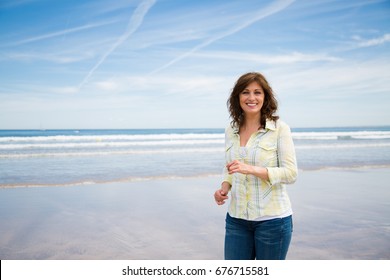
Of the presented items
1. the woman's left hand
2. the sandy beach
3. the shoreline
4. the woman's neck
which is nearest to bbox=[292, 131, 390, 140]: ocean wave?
the shoreline

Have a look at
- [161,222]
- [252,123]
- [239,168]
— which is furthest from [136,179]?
[239,168]

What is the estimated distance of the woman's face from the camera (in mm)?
2191

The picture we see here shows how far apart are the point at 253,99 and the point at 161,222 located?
10.3ft

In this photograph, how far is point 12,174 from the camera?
902 centimetres

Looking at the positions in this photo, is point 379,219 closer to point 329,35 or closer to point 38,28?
point 329,35

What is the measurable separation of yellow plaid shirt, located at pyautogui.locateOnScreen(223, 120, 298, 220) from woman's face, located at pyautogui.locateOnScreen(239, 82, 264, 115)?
14 centimetres

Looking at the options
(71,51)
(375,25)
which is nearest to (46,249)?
(375,25)

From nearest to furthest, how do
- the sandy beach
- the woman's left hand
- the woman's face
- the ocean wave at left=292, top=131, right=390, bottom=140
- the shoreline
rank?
the woman's left hand < the woman's face < the sandy beach < the shoreline < the ocean wave at left=292, top=131, right=390, bottom=140

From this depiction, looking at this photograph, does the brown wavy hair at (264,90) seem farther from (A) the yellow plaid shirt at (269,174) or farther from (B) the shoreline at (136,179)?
(B) the shoreline at (136,179)

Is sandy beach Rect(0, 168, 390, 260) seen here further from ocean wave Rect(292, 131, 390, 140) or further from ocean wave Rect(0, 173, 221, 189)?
ocean wave Rect(292, 131, 390, 140)

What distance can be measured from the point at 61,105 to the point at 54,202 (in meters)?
17.1

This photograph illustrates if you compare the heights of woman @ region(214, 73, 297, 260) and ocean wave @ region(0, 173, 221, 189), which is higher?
woman @ region(214, 73, 297, 260)
